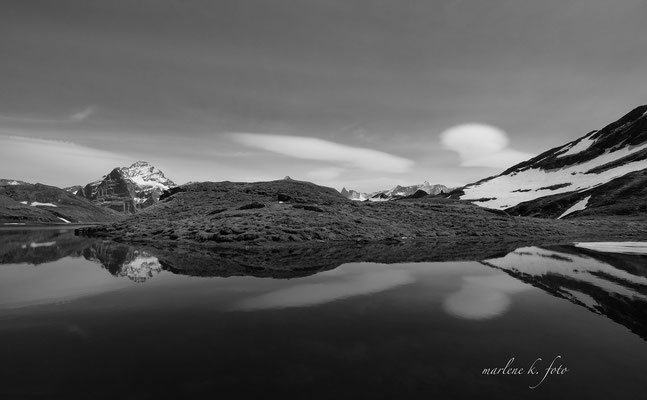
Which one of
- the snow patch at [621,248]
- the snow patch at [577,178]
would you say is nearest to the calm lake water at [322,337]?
the snow patch at [621,248]

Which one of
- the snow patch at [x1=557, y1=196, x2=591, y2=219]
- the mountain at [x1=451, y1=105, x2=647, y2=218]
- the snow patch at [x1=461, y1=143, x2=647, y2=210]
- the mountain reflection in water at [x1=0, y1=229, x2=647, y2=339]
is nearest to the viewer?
the mountain reflection in water at [x1=0, y1=229, x2=647, y2=339]

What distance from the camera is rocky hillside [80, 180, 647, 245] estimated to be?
52.7 metres

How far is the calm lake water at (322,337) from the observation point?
30.0 feet

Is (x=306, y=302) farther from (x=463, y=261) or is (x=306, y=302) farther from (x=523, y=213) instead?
(x=523, y=213)

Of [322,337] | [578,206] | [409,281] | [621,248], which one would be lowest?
[322,337]

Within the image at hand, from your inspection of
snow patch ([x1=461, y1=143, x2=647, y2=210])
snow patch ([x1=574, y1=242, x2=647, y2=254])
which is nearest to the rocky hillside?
snow patch ([x1=574, y1=242, x2=647, y2=254])

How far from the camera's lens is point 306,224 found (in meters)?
56.7

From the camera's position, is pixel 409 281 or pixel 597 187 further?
pixel 597 187

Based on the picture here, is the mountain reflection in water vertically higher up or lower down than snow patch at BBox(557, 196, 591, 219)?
lower down

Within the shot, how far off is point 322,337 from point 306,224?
145 feet

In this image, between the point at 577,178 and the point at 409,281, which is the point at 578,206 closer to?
the point at 577,178

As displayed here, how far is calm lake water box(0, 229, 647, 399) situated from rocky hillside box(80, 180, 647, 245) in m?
28.3

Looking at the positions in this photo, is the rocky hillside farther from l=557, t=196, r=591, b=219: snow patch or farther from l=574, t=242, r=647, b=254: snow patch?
l=557, t=196, r=591, b=219: snow patch

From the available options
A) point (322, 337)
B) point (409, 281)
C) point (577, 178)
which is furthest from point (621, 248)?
point (577, 178)
